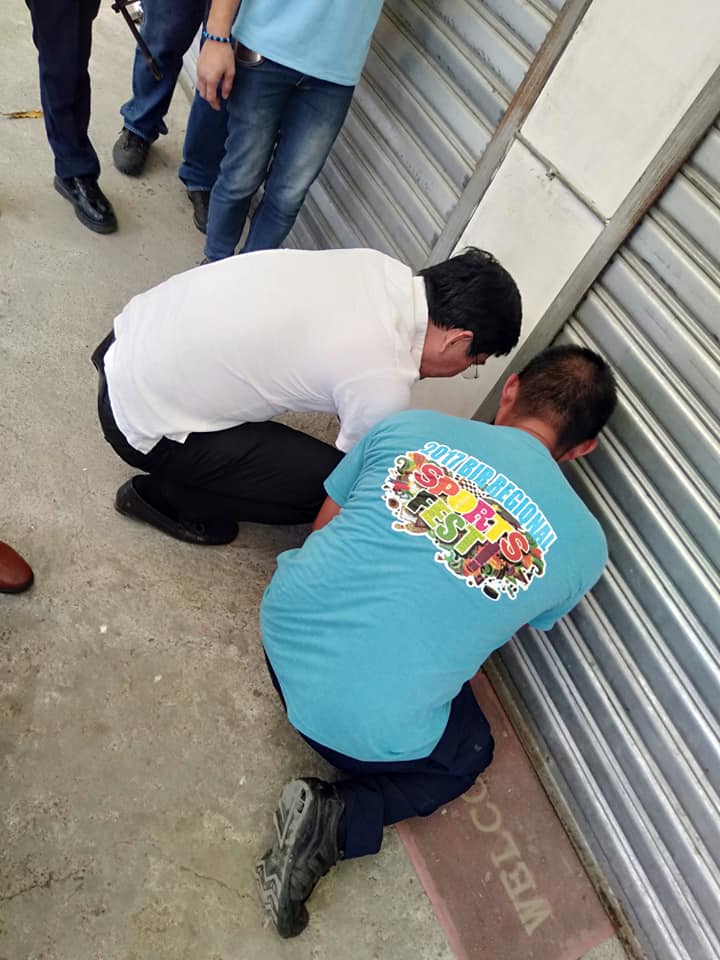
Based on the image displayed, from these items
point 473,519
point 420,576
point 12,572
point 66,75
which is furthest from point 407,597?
point 66,75

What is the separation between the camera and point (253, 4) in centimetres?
225

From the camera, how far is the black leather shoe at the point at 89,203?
3125 millimetres

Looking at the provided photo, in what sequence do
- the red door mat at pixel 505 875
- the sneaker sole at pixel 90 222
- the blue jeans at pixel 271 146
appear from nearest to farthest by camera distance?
the red door mat at pixel 505 875
the blue jeans at pixel 271 146
the sneaker sole at pixel 90 222

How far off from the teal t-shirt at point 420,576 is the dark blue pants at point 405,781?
17 centimetres

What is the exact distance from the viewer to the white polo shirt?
177 centimetres

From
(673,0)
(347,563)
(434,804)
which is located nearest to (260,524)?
(347,563)

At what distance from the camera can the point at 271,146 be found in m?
2.75

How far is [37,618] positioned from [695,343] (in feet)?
6.65

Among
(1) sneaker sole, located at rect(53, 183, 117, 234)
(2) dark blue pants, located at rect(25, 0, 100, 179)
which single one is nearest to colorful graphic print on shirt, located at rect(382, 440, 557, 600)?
(2) dark blue pants, located at rect(25, 0, 100, 179)

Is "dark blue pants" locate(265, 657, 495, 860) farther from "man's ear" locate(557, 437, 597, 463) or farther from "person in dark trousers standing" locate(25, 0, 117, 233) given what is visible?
"person in dark trousers standing" locate(25, 0, 117, 233)

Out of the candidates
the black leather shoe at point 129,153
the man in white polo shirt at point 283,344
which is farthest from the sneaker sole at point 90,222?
the man in white polo shirt at point 283,344

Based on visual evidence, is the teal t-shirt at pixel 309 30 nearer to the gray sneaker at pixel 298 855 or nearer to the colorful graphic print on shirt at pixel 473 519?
the colorful graphic print on shirt at pixel 473 519

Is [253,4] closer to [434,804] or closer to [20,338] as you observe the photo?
[20,338]

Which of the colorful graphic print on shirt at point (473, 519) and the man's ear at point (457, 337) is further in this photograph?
the man's ear at point (457, 337)
